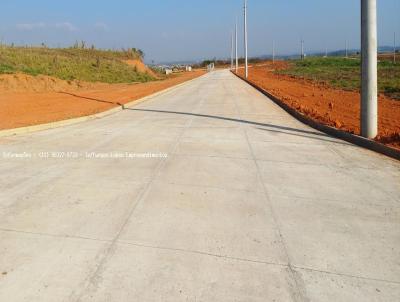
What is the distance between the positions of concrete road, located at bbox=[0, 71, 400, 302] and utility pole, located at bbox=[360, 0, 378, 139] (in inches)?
43.9

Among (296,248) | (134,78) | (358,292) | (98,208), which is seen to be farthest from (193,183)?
(134,78)

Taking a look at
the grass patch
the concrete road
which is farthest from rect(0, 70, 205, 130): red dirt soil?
the concrete road

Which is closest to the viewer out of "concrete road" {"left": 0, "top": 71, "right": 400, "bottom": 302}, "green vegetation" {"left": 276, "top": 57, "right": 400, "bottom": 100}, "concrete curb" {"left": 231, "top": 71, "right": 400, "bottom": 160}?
"concrete road" {"left": 0, "top": 71, "right": 400, "bottom": 302}

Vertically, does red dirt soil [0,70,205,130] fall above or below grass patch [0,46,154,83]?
below

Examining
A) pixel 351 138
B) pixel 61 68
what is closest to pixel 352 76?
pixel 61 68

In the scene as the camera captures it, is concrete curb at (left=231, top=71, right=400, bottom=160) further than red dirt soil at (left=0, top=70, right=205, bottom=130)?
No

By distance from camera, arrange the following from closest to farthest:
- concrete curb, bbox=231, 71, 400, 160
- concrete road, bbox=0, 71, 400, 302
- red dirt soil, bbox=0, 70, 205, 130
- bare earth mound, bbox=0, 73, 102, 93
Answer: concrete road, bbox=0, 71, 400, 302
concrete curb, bbox=231, 71, 400, 160
red dirt soil, bbox=0, 70, 205, 130
bare earth mound, bbox=0, 73, 102, 93

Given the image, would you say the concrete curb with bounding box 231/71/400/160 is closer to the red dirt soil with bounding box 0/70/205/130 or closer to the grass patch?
the red dirt soil with bounding box 0/70/205/130

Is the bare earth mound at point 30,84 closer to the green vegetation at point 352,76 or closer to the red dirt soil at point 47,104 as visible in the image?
the red dirt soil at point 47,104

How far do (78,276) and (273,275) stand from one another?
71.0 inches

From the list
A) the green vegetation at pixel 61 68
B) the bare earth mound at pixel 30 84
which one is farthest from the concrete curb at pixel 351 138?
the green vegetation at pixel 61 68

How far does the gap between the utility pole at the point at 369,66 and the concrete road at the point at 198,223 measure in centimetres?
111

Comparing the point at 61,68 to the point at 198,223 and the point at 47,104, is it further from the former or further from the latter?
the point at 198,223

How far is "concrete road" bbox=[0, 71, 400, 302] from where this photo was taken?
12.6 ft
